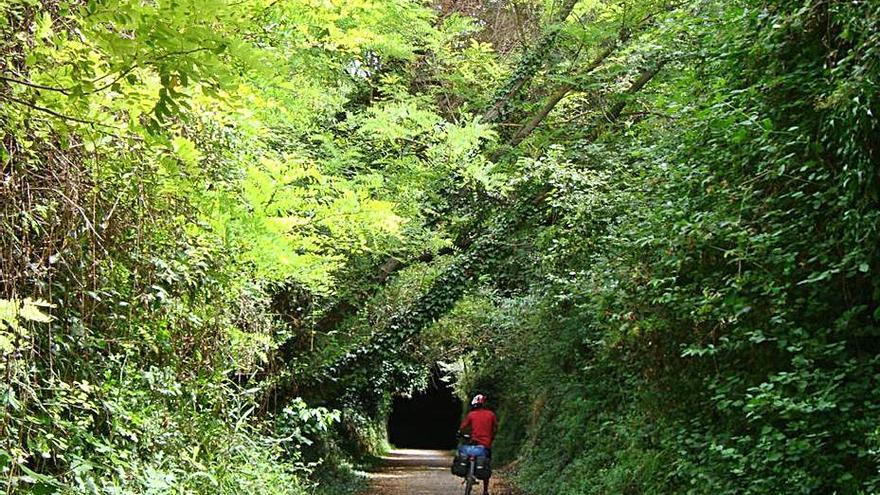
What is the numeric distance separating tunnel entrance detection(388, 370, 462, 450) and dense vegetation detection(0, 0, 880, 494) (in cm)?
3934

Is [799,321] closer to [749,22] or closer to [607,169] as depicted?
[749,22]

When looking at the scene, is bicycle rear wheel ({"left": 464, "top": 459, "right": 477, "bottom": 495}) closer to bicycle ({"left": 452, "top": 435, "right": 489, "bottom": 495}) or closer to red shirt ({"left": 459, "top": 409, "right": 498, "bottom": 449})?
bicycle ({"left": 452, "top": 435, "right": 489, "bottom": 495})

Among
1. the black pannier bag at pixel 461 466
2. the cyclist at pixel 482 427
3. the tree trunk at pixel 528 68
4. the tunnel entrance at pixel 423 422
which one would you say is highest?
the tree trunk at pixel 528 68

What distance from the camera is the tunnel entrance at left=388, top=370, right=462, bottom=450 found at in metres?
53.0

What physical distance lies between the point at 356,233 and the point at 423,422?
4595 centimetres

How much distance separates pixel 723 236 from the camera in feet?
22.0

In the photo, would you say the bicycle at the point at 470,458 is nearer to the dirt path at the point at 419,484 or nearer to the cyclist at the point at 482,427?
the cyclist at the point at 482,427

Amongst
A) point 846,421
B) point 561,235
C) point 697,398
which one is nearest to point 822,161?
point 846,421

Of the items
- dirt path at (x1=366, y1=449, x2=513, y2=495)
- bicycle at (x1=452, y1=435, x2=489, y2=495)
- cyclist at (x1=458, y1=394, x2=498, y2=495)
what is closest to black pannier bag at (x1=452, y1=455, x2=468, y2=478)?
bicycle at (x1=452, y1=435, x2=489, y2=495)

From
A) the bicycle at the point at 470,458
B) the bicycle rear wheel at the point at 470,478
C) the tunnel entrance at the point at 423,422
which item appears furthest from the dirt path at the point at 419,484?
the tunnel entrance at the point at 423,422

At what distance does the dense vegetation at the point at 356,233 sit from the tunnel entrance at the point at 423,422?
39.3 m

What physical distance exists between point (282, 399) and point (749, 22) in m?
11.4

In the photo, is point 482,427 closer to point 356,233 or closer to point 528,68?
point 356,233

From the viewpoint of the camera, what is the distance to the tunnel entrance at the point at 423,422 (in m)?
→ 53.0
